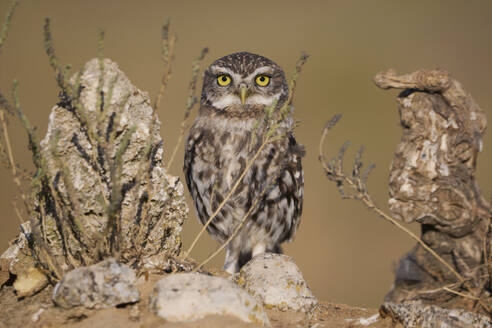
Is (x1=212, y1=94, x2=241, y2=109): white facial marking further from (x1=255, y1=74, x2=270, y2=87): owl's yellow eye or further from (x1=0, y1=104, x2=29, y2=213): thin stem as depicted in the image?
(x1=0, y1=104, x2=29, y2=213): thin stem

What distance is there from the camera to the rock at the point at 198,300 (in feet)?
8.30

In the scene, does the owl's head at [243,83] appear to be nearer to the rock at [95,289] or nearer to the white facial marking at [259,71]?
the white facial marking at [259,71]

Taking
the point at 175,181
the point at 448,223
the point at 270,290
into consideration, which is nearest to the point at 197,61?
the point at 175,181

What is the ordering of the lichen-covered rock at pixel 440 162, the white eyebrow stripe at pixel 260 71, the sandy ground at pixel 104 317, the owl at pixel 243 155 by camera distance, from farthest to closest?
the white eyebrow stripe at pixel 260 71, the owl at pixel 243 155, the lichen-covered rock at pixel 440 162, the sandy ground at pixel 104 317

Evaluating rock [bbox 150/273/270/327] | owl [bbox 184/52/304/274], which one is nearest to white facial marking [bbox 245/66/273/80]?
owl [bbox 184/52/304/274]

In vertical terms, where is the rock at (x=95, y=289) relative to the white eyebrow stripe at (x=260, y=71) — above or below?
below

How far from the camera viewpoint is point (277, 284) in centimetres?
323

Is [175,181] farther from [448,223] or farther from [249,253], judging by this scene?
[448,223]

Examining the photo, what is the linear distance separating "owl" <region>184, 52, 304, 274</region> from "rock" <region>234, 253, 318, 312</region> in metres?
1.00

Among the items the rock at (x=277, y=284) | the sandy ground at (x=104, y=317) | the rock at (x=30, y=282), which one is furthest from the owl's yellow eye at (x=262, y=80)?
the rock at (x=30, y=282)

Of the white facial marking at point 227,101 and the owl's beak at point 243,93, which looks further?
the white facial marking at point 227,101

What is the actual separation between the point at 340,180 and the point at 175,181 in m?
1.01

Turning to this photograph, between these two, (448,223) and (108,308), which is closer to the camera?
(108,308)

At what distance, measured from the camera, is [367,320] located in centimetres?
317
